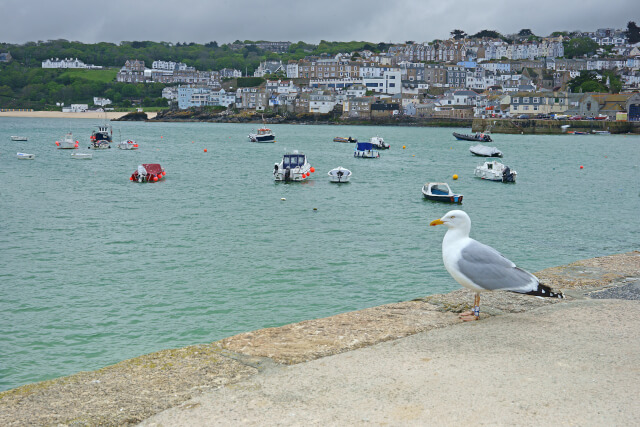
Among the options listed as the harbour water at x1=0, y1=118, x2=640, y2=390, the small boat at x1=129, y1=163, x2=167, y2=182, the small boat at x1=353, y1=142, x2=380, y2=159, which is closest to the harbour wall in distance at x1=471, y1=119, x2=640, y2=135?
the small boat at x1=353, y1=142, x2=380, y2=159

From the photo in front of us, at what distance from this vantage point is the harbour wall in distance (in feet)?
372

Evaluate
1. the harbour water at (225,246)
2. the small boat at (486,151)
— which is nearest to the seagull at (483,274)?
the harbour water at (225,246)

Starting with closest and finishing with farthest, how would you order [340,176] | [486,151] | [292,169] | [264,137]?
[292,169] → [340,176] → [486,151] → [264,137]

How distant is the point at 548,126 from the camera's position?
115250 millimetres

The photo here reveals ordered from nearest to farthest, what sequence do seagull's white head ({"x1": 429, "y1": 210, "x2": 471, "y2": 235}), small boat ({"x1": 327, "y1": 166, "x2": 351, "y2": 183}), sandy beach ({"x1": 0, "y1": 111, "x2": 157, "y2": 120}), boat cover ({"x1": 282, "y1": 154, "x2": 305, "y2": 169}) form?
1. seagull's white head ({"x1": 429, "y1": 210, "x2": 471, "y2": 235})
2. small boat ({"x1": 327, "y1": 166, "x2": 351, "y2": 183})
3. boat cover ({"x1": 282, "y1": 154, "x2": 305, "y2": 169})
4. sandy beach ({"x1": 0, "y1": 111, "x2": 157, "y2": 120})

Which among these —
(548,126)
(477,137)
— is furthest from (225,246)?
(548,126)

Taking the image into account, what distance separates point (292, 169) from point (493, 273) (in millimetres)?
33417

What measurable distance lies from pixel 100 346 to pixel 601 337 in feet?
27.6

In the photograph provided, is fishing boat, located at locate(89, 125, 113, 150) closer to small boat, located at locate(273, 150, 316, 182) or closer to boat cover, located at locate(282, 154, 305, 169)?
boat cover, located at locate(282, 154, 305, 169)

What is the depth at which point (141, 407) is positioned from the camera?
4.97 m

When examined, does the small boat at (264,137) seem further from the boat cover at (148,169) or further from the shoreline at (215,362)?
the shoreline at (215,362)

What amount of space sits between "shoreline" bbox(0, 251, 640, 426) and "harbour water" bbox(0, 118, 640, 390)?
15.6 ft

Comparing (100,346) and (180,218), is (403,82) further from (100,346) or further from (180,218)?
(100,346)

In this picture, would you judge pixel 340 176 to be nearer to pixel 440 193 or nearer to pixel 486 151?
pixel 440 193
